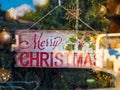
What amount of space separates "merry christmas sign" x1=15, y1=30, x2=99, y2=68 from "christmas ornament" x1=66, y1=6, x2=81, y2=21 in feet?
0.42

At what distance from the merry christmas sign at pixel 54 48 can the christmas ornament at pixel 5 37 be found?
2.8 inches

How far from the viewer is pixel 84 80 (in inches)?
152

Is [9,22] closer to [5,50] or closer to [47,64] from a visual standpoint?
[5,50]

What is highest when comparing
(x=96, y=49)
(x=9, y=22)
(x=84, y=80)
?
(x=9, y=22)

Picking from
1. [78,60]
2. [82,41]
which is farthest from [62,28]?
[78,60]

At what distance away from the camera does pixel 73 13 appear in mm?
3877

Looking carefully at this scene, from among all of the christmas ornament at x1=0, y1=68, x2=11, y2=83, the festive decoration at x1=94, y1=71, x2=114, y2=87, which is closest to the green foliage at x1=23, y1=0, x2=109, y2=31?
the festive decoration at x1=94, y1=71, x2=114, y2=87

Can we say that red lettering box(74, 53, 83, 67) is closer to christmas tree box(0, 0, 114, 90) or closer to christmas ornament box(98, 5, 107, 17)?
christmas tree box(0, 0, 114, 90)

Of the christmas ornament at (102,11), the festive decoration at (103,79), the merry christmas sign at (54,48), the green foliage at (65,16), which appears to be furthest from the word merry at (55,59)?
the christmas ornament at (102,11)

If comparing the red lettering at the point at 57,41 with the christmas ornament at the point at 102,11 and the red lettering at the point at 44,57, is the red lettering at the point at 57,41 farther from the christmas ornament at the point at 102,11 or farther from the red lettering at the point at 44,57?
the christmas ornament at the point at 102,11

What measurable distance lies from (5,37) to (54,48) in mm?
458

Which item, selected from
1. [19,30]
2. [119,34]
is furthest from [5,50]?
[119,34]

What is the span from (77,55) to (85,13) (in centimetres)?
39

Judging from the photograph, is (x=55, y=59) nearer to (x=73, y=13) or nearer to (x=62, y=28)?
(x=62, y=28)
